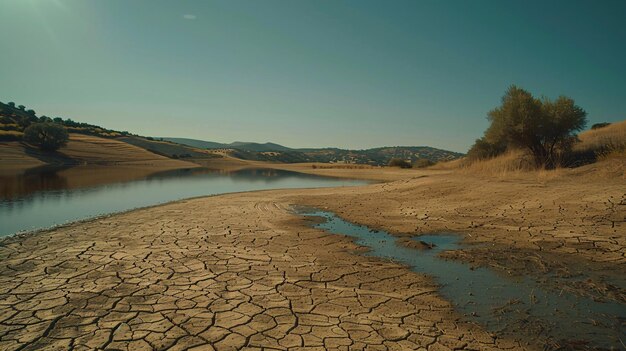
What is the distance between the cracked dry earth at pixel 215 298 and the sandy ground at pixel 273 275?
0.02m

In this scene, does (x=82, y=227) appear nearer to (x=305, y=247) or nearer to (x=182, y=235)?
(x=182, y=235)

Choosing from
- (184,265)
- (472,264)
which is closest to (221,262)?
(184,265)

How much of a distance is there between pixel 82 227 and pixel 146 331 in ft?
23.2

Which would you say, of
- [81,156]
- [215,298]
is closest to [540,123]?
[215,298]

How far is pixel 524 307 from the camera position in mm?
4086

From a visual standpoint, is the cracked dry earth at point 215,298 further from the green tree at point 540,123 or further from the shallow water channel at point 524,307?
the green tree at point 540,123

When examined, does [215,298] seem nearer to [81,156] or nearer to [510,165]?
[510,165]

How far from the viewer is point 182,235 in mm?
8086

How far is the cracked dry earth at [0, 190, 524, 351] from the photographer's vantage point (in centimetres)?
349

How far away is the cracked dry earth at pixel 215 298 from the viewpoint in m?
3.49

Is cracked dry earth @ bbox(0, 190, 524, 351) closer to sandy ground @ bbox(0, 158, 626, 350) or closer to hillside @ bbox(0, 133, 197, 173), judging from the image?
sandy ground @ bbox(0, 158, 626, 350)

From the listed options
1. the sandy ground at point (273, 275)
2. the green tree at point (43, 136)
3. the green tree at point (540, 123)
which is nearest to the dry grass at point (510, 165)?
the green tree at point (540, 123)

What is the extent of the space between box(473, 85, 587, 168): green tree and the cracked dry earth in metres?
12.8

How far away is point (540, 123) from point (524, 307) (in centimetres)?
1436
